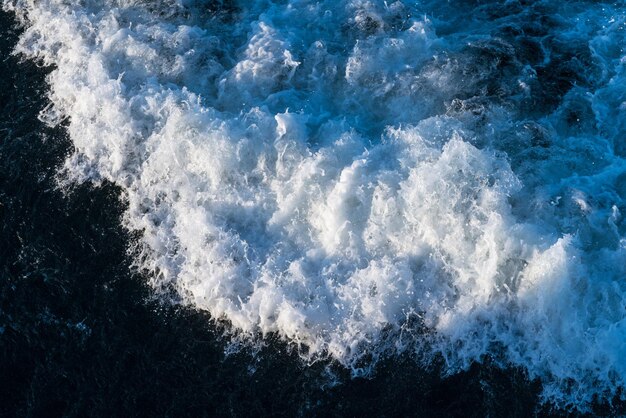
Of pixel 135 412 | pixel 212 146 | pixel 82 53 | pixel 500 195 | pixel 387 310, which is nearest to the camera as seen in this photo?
pixel 135 412

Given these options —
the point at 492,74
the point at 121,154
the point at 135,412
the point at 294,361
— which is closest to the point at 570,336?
the point at 294,361

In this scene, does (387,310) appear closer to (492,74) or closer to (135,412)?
(135,412)

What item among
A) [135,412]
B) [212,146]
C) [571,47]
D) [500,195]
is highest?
[571,47]

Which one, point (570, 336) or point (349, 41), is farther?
point (349, 41)

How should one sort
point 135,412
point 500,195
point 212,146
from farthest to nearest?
point 212,146 < point 500,195 < point 135,412

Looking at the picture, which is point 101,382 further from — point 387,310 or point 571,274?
point 571,274

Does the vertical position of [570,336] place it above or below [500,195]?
below
